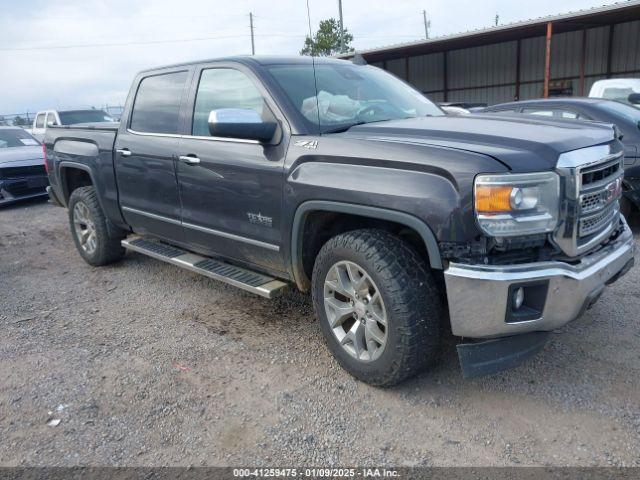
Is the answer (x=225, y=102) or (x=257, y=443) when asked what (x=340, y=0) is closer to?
(x=225, y=102)

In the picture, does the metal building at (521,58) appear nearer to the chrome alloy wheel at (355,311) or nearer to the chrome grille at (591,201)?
the chrome grille at (591,201)

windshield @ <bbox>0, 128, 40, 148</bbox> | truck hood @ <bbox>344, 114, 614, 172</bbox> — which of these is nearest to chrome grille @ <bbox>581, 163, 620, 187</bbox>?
truck hood @ <bbox>344, 114, 614, 172</bbox>

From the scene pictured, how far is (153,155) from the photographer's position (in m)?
4.40

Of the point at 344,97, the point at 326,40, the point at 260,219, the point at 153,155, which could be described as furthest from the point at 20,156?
the point at 326,40

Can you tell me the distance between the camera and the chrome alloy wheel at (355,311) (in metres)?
3.01

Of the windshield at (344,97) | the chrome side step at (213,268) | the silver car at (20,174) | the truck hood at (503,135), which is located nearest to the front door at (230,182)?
the chrome side step at (213,268)

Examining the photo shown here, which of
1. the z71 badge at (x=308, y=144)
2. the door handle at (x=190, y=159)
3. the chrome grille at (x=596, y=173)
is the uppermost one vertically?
the z71 badge at (x=308, y=144)

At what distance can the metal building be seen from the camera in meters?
18.2

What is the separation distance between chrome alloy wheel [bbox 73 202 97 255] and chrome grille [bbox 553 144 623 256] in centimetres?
452

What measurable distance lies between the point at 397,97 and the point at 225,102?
50.4 inches

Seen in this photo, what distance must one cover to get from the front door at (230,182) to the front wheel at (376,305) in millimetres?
529

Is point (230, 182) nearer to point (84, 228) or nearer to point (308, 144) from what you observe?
point (308, 144)

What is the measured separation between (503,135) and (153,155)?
2.77m

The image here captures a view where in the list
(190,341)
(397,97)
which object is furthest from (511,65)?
(190,341)
